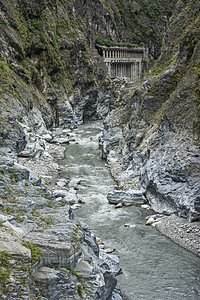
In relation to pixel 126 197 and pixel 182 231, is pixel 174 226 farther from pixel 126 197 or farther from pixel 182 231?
pixel 126 197

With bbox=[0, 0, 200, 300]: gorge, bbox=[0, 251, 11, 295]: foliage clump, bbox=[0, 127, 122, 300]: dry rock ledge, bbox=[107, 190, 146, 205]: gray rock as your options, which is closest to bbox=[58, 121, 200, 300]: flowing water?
bbox=[0, 0, 200, 300]: gorge

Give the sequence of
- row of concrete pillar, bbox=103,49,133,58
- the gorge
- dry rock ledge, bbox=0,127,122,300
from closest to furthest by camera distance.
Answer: dry rock ledge, bbox=0,127,122,300, the gorge, row of concrete pillar, bbox=103,49,133,58

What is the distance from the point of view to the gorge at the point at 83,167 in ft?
25.9

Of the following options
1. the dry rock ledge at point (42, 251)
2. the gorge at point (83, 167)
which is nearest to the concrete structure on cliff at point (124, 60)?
the gorge at point (83, 167)

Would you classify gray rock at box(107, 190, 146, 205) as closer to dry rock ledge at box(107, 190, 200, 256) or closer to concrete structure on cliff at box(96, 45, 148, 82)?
dry rock ledge at box(107, 190, 200, 256)

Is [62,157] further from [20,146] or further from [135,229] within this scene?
[135,229]

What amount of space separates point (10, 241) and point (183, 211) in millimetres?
11443

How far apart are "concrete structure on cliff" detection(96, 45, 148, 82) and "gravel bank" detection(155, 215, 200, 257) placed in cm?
5756

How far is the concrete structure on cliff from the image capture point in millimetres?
69625

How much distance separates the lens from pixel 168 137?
20062 millimetres

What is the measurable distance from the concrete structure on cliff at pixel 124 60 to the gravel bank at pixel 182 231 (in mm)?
57557

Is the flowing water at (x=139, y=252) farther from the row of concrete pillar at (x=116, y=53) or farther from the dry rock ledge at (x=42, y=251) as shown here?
the row of concrete pillar at (x=116, y=53)

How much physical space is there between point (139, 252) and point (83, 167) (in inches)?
596

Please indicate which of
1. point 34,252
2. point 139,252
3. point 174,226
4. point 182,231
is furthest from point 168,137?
point 34,252
